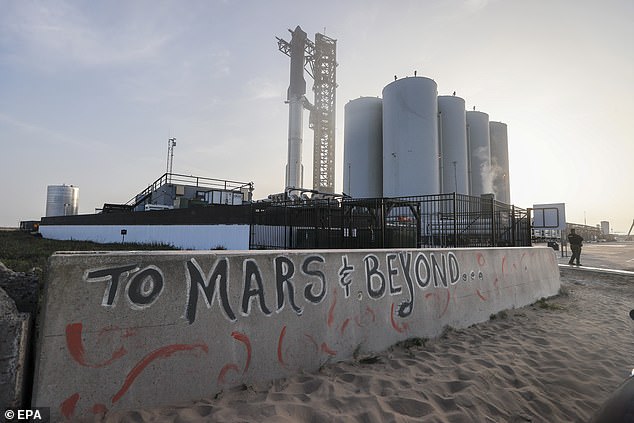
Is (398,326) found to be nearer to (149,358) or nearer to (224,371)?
(224,371)

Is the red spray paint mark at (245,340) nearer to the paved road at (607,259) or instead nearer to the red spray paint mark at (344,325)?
the red spray paint mark at (344,325)

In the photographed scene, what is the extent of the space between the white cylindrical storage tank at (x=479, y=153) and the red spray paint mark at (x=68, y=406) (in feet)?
120

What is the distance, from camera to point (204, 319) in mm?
2883

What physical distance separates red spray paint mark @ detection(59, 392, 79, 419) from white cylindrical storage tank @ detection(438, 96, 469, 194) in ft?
103

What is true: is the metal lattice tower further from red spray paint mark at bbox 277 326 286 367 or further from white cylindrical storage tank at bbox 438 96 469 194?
red spray paint mark at bbox 277 326 286 367

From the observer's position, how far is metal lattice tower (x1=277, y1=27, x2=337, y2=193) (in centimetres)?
4253

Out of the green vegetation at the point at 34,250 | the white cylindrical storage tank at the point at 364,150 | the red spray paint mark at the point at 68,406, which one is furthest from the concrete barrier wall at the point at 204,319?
the white cylindrical storage tank at the point at 364,150

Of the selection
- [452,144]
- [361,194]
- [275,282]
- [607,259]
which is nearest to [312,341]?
[275,282]

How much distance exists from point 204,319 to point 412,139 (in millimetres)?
27296

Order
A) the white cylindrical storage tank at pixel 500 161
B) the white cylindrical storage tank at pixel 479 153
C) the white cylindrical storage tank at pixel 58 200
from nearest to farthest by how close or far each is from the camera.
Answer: the white cylindrical storage tank at pixel 479 153 → the white cylindrical storage tank at pixel 500 161 → the white cylindrical storage tank at pixel 58 200

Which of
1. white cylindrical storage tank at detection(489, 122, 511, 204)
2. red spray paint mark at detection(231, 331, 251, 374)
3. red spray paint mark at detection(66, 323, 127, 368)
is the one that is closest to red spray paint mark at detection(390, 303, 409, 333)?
red spray paint mark at detection(231, 331, 251, 374)

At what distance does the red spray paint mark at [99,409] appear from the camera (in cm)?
239

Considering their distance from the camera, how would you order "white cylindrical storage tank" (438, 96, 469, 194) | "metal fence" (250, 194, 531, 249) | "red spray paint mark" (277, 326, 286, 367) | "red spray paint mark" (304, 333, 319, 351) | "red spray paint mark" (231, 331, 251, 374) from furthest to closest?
"white cylindrical storage tank" (438, 96, 469, 194) < "metal fence" (250, 194, 531, 249) < "red spray paint mark" (304, 333, 319, 351) < "red spray paint mark" (277, 326, 286, 367) < "red spray paint mark" (231, 331, 251, 374)

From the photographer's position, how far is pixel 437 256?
207 inches
